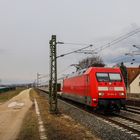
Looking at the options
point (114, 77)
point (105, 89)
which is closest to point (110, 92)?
point (105, 89)

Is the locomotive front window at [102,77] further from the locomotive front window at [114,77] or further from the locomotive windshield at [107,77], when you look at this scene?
the locomotive front window at [114,77]

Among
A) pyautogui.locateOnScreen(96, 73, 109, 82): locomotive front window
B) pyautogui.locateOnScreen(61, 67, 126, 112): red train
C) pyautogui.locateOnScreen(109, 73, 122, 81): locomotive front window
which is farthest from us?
pyautogui.locateOnScreen(109, 73, 122, 81): locomotive front window

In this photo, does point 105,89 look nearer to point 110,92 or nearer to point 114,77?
point 110,92

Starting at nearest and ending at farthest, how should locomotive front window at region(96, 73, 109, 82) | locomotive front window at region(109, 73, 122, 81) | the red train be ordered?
the red train
locomotive front window at region(96, 73, 109, 82)
locomotive front window at region(109, 73, 122, 81)

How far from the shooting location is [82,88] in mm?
31656

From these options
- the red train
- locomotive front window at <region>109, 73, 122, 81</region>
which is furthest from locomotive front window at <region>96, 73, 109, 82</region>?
locomotive front window at <region>109, 73, 122, 81</region>

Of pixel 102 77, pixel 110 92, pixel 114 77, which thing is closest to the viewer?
pixel 110 92

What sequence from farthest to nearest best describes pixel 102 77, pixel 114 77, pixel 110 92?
pixel 114 77 → pixel 102 77 → pixel 110 92

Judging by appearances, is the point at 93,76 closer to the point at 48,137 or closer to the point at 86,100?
the point at 86,100

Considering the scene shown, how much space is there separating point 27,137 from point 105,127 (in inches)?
209

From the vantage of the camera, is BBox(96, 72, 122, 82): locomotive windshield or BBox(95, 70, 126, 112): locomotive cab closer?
BBox(95, 70, 126, 112): locomotive cab

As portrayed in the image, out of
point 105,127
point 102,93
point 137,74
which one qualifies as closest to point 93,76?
point 102,93

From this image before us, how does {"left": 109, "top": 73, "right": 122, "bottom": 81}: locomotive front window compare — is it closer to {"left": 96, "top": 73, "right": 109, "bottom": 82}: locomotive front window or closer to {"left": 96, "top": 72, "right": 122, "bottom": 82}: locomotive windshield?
{"left": 96, "top": 72, "right": 122, "bottom": 82}: locomotive windshield

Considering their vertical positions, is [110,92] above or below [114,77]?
below
